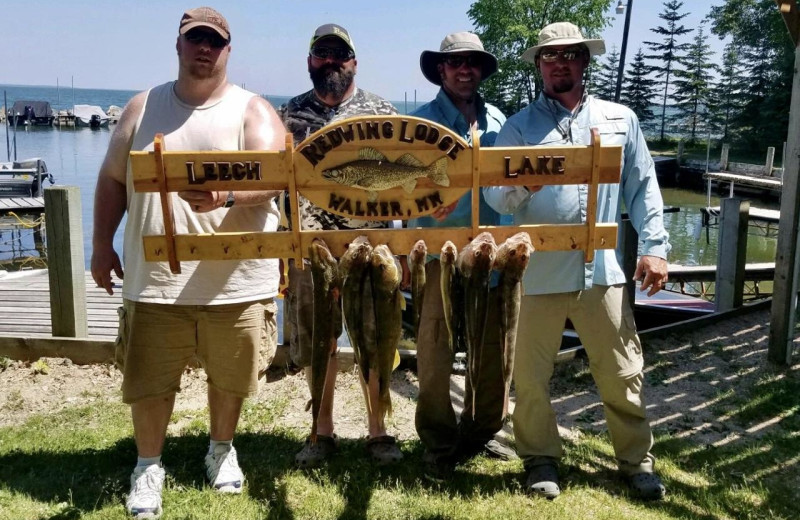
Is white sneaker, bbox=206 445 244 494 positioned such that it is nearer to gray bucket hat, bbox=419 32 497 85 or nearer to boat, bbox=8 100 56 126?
gray bucket hat, bbox=419 32 497 85

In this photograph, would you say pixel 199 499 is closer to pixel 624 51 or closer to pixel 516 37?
pixel 624 51

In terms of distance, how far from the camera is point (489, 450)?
14.7 feet

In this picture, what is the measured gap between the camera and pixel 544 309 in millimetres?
3865

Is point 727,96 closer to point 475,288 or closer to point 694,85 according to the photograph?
point 694,85

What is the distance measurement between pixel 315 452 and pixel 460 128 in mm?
2265

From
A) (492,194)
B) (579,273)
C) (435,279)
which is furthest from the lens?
(435,279)

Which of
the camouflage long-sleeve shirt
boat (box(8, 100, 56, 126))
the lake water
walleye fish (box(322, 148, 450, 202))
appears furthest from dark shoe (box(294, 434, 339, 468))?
boat (box(8, 100, 56, 126))

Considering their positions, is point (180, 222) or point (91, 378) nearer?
point (180, 222)

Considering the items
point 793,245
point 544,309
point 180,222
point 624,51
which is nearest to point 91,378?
point 180,222

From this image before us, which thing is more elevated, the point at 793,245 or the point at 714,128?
the point at 714,128

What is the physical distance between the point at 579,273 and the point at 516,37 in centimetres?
4721

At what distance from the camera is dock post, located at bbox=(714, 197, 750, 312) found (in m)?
6.50

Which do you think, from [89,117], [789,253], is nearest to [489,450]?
[789,253]

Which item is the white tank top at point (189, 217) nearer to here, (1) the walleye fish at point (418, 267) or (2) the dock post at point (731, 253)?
(1) the walleye fish at point (418, 267)
